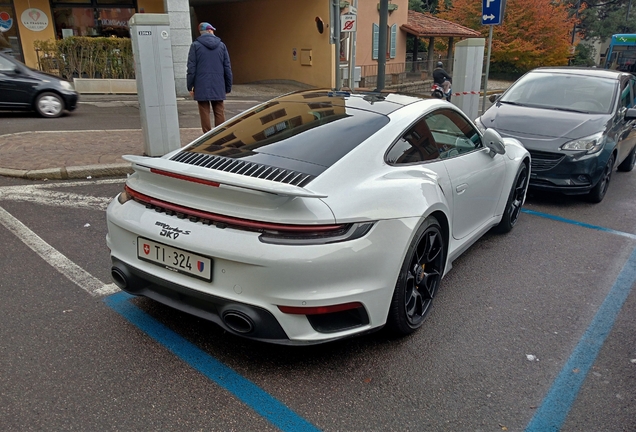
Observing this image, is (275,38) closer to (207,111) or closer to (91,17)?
(91,17)

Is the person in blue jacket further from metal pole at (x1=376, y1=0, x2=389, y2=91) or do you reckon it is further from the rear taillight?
the rear taillight

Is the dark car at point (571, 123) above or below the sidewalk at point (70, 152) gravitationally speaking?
above

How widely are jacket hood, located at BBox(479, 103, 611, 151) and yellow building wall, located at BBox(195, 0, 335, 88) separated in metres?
14.6

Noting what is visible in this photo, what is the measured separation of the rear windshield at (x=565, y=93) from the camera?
730cm

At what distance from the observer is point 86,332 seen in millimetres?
3273

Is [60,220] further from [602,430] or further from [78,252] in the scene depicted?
[602,430]

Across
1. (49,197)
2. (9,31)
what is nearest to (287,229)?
(49,197)

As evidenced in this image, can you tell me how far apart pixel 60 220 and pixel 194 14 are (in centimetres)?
2561

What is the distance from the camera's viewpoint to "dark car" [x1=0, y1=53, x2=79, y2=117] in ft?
34.1

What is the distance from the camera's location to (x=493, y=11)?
430 inches

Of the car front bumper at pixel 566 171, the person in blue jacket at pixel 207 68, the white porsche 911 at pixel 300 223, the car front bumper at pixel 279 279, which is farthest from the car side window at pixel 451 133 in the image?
the person in blue jacket at pixel 207 68

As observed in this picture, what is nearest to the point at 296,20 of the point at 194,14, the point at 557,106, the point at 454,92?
the point at 194,14

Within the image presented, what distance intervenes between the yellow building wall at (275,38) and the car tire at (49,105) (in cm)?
1212

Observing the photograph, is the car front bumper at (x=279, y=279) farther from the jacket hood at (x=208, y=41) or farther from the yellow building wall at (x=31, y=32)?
the yellow building wall at (x=31, y=32)
